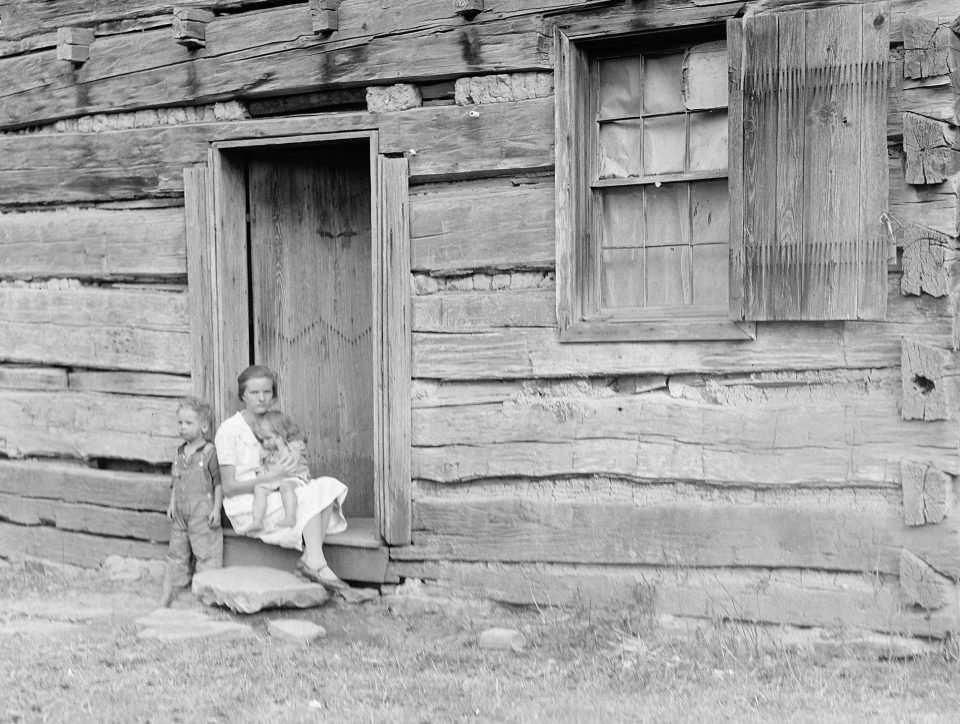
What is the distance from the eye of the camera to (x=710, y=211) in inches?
232

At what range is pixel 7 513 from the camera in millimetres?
7633

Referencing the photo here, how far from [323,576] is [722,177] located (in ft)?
9.25

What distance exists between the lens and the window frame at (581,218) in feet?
19.2

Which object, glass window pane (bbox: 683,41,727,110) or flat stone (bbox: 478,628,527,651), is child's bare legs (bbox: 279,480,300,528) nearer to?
flat stone (bbox: 478,628,527,651)

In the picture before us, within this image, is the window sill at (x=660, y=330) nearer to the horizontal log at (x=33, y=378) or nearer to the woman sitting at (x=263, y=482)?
the woman sitting at (x=263, y=482)

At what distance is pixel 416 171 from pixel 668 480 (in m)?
2.04

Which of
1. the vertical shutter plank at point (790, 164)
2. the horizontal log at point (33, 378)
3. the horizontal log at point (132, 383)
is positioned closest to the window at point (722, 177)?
the vertical shutter plank at point (790, 164)

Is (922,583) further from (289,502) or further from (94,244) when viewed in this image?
(94,244)

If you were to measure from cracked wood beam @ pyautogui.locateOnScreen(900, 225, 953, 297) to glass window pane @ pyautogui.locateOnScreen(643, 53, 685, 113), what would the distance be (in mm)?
1308

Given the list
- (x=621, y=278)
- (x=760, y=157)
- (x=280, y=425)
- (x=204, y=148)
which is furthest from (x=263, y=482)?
(x=760, y=157)

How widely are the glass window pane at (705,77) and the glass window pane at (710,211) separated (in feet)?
1.25

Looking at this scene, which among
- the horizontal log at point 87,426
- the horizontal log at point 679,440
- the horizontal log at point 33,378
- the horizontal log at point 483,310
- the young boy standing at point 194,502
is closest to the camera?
the horizontal log at point 679,440

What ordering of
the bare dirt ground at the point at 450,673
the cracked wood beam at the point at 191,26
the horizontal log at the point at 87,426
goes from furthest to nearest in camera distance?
the horizontal log at the point at 87,426, the cracked wood beam at the point at 191,26, the bare dirt ground at the point at 450,673

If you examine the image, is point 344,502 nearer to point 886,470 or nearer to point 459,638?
point 459,638
